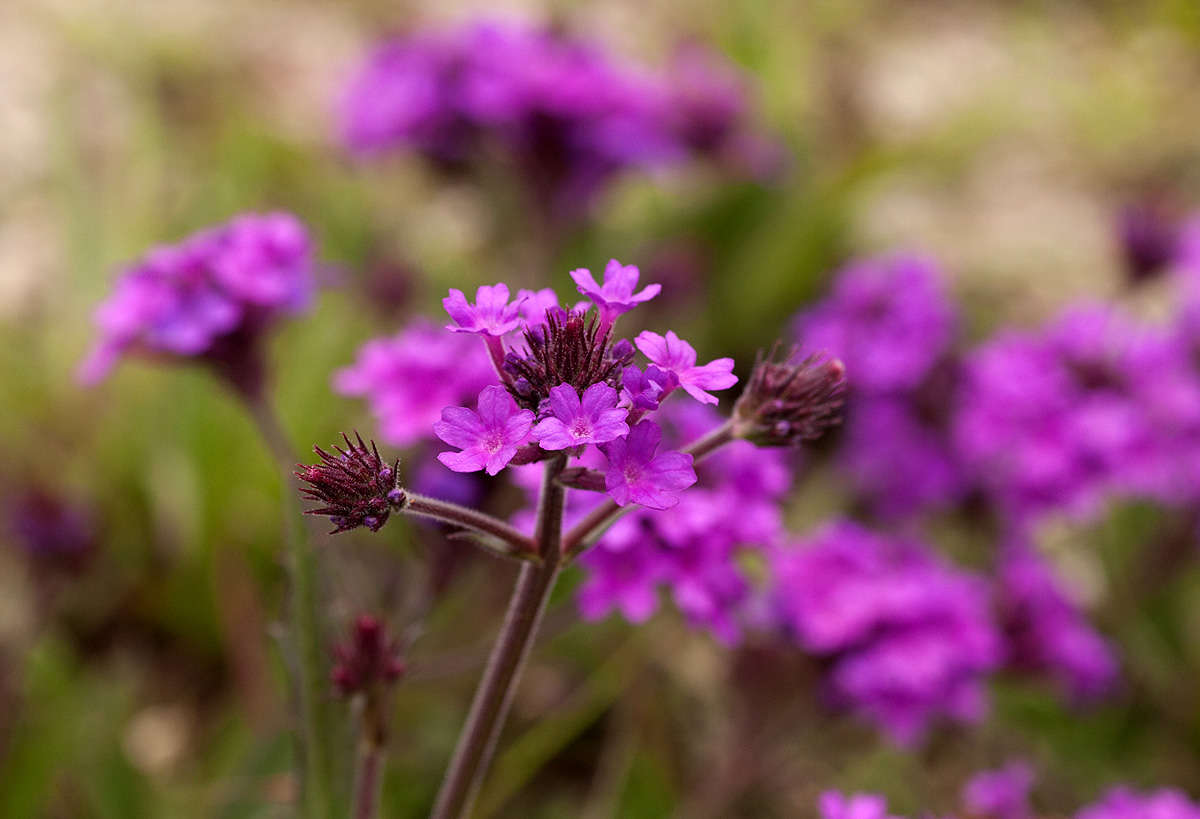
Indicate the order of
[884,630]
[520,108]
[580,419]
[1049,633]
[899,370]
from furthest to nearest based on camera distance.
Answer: [520,108] → [899,370] → [1049,633] → [884,630] → [580,419]

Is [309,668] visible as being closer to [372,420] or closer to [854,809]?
[854,809]

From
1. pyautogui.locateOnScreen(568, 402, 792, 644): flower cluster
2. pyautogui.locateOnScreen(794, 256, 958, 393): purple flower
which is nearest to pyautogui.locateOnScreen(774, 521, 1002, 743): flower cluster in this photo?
pyautogui.locateOnScreen(568, 402, 792, 644): flower cluster

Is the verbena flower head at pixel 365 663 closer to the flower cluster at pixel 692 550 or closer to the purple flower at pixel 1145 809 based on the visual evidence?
the flower cluster at pixel 692 550

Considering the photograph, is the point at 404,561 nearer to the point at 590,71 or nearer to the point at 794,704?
the point at 794,704

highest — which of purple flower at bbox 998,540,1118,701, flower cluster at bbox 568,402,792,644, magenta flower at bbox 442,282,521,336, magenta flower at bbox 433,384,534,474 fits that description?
purple flower at bbox 998,540,1118,701

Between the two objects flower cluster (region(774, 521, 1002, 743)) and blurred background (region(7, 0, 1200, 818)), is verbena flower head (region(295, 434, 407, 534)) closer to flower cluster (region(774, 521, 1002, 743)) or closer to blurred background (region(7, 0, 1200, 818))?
blurred background (region(7, 0, 1200, 818))

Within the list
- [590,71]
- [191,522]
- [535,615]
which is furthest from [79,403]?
[535,615]

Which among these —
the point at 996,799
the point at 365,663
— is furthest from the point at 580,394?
the point at 996,799
